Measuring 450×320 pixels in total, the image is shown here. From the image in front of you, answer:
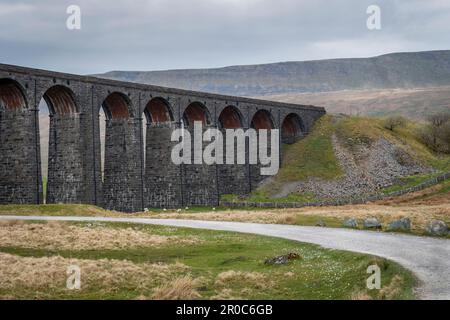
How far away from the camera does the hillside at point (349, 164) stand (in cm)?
8131

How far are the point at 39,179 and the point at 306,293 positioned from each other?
35.4m

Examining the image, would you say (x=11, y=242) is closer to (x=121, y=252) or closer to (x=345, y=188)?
(x=121, y=252)

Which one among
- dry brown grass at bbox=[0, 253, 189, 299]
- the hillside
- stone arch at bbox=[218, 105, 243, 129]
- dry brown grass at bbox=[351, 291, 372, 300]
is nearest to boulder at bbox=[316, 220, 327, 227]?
dry brown grass at bbox=[0, 253, 189, 299]

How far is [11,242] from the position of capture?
33219 millimetres

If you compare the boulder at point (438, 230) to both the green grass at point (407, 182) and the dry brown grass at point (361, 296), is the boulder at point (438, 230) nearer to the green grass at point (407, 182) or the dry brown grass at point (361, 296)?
the dry brown grass at point (361, 296)

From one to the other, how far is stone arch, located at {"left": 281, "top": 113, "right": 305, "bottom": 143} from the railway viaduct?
1481 centimetres

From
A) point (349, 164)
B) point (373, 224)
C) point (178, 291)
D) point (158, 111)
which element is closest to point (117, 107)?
point (158, 111)

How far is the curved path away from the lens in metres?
21.3

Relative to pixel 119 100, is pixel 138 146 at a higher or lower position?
lower

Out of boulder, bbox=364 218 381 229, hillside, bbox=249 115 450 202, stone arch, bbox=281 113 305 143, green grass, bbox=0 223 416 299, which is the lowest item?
green grass, bbox=0 223 416 299

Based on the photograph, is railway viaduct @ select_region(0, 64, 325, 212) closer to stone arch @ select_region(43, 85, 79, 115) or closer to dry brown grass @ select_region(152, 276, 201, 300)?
stone arch @ select_region(43, 85, 79, 115)

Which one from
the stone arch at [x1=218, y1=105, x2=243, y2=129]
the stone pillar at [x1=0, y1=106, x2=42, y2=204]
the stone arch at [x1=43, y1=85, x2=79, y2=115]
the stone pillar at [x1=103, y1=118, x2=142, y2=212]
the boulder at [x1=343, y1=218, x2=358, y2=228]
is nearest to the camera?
the boulder at [x1=343, y1=218, x2=358, y2=228]

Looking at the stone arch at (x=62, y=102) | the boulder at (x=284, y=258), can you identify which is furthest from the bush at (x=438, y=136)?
the boulder at (x=284, y=258)
